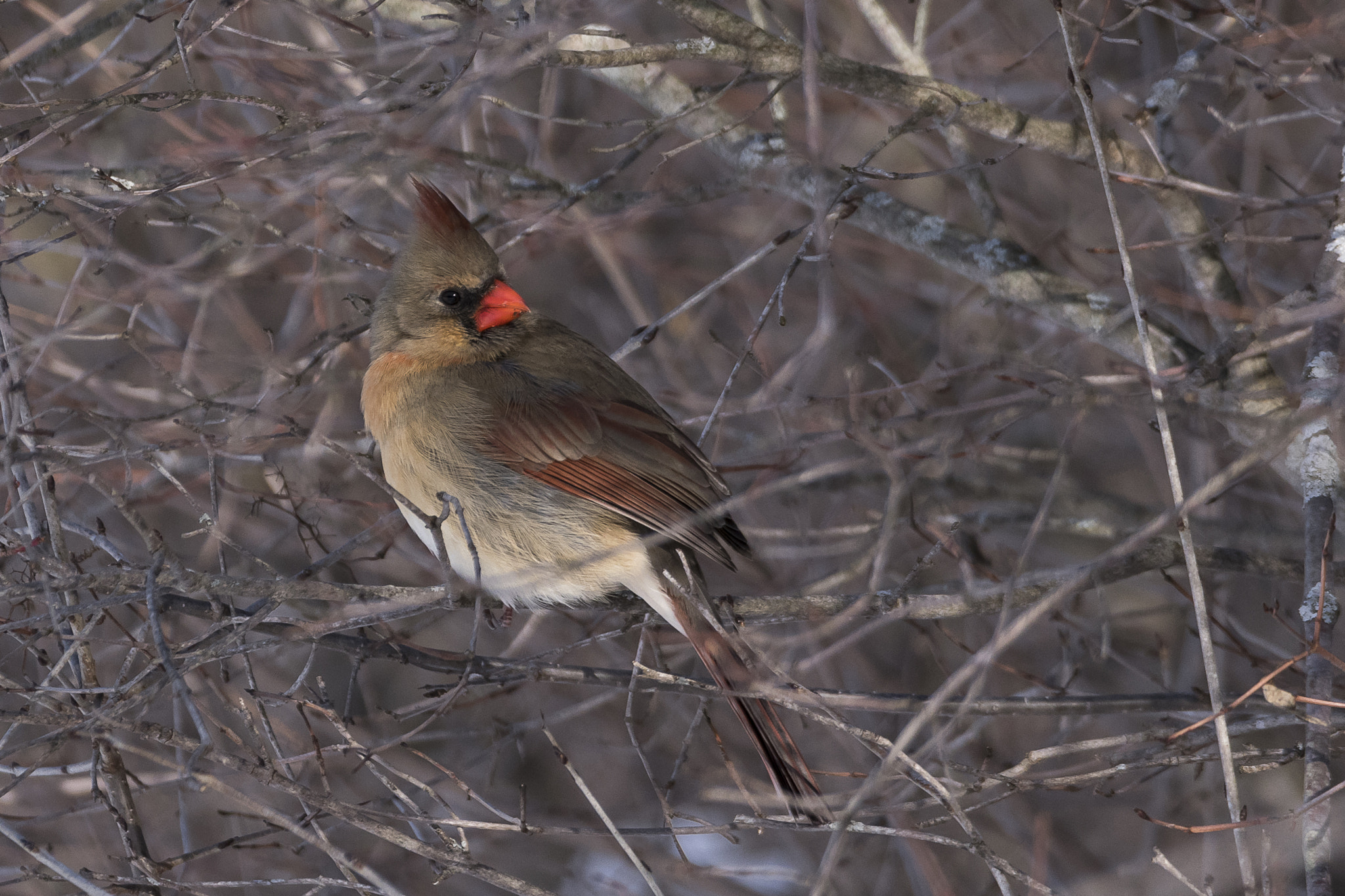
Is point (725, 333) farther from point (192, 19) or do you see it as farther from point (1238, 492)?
point (192, 19)

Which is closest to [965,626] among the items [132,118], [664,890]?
[664,890]

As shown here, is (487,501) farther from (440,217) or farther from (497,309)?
(440,217)

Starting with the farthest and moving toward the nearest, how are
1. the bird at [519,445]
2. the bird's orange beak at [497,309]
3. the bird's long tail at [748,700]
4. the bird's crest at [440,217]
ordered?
1. the bird's orange beak at [497,309]
2. the bird's crest at [440,217]
3. the bird at [519,445]
4. the bird's long tail at [748,700]

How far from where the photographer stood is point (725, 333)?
6.09 metres

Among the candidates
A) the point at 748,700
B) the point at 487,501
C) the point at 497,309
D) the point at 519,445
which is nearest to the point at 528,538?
the point at 487,501

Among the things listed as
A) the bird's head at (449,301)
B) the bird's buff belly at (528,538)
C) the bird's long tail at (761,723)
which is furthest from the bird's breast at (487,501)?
the bird's long tail at (761,723)

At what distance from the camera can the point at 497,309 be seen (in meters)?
3.58

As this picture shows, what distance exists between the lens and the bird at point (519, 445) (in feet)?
10.7

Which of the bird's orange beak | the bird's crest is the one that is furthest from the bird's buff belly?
the bird's crest

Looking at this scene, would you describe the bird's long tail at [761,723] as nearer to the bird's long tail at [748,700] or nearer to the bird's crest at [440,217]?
the bird's long tail at [748,700]

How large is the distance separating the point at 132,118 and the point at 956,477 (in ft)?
13.5

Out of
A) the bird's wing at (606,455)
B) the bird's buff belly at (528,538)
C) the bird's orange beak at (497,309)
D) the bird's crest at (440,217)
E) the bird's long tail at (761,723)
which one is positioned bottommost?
the bird's long tail at (761,723)

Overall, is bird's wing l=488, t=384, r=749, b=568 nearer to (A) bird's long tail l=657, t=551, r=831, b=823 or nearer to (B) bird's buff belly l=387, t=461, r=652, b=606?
(B) bird's buff belly l=387, t=461, r=652, b=606

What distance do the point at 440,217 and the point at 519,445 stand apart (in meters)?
0.72
